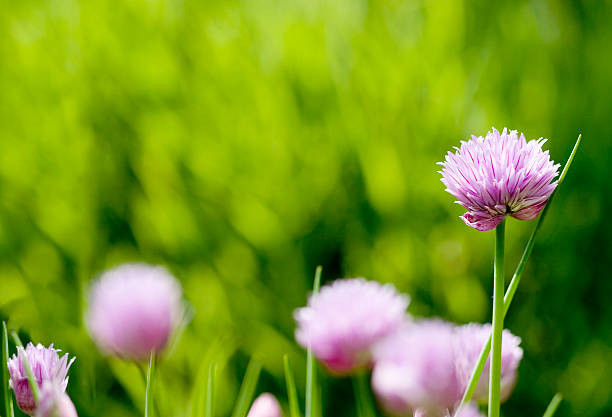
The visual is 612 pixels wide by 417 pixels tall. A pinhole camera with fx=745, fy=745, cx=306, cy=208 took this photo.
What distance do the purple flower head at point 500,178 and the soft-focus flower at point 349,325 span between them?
0.14ft

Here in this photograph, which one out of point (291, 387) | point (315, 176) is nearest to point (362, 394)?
point (291, 387)

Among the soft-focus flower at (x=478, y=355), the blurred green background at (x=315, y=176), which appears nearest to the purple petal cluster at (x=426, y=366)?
the soft-focus flower at (x=478, y=355)

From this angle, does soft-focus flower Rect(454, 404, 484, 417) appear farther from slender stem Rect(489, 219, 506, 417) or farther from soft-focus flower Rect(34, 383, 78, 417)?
soft-focus flower Rect(34, 383, 78, 417)

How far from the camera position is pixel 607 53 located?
1.18 m

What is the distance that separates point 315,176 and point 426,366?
3.02ft

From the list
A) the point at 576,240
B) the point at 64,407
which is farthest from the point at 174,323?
the point at 576,240

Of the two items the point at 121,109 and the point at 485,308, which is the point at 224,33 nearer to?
the point at 121,109

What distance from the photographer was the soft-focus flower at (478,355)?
0.76 feet

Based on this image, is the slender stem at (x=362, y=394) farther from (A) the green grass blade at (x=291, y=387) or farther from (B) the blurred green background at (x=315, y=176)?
(B) the blurred green background at (x=315, y=176)

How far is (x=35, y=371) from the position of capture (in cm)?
23

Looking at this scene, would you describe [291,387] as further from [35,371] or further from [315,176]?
[315,176]

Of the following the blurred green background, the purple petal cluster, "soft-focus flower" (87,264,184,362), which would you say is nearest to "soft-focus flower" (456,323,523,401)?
the purple petal cluster

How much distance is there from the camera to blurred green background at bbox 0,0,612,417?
107 centimetres

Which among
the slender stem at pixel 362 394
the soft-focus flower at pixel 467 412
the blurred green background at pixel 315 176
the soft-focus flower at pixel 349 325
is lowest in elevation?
the soft-focus flower at pixel 467 412
